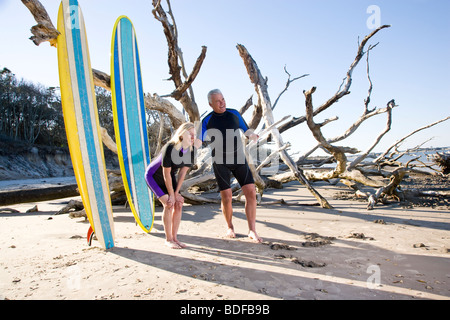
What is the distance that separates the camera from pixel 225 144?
10.3 ft

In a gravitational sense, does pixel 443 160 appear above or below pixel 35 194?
above

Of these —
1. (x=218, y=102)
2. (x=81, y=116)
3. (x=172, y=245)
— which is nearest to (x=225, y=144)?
(x=218, y=102)

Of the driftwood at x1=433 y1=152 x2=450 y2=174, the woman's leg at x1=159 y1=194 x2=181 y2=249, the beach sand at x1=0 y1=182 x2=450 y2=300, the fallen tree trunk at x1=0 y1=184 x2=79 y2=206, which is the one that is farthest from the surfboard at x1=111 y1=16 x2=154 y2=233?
the driftwood at x1=433 y1=152 x2=450 y2=174

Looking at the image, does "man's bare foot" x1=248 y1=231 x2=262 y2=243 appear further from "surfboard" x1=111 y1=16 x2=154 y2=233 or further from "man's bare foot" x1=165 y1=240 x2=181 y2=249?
"surfboard" x1=111 y1=16 x2=154 y2=233

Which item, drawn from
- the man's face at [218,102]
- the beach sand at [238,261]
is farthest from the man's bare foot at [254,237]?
the man's face at [218,102]

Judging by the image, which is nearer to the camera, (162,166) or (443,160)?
(162,166)

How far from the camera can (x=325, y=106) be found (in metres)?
6.09

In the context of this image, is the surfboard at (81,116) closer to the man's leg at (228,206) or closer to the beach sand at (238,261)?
the beach sand at (238,261)

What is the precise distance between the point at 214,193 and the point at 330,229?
3836 millimetres

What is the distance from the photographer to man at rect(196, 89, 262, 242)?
10.3 ft

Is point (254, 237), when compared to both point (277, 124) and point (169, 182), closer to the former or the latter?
point (169, 182)

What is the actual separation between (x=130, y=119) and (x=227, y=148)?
1.38 metres

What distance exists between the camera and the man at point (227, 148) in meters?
3.15

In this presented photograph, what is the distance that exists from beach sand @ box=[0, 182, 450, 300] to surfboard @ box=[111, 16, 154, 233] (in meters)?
0.41
